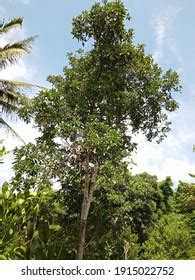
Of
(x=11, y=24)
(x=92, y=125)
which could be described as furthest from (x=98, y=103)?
(x=11, y=24)

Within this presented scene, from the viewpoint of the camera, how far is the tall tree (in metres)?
14.7

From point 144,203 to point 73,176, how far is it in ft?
58.2

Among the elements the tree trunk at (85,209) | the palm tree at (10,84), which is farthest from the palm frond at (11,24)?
the tree trunk at (85,209)

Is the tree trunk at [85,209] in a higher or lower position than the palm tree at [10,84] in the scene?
lower

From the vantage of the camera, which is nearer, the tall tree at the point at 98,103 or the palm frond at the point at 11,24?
the tall tree at the point at 98,103

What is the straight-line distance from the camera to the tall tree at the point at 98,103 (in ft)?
48.4

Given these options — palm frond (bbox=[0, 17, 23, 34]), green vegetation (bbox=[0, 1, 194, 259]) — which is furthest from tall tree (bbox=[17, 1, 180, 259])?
palm frond (bbox=[0, 17, 23, 34])

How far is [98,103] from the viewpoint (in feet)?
52.5

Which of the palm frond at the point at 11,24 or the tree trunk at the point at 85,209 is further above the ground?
the palm frond at the point at 11,24

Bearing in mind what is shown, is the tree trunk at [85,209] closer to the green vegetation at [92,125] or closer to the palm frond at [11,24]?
the green vegetation at [92,125]
